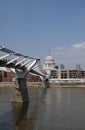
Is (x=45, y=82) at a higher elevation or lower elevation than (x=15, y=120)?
higher

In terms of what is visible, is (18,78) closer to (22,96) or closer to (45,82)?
(22,96)

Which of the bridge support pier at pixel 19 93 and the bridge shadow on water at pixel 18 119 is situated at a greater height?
the bridge support pier at pixel 19 93

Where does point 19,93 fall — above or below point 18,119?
above

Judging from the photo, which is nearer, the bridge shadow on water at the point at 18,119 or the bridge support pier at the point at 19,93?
the bridge shadow on water at the point at 18,119

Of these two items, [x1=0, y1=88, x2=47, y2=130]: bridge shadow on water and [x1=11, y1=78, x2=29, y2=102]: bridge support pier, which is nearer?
[x1=0, y1=88, x2=47, y2=130]: bridge shadow on water

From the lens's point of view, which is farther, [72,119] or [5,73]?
[5,73]

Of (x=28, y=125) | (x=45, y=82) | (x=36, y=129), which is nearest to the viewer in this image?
(x=36, y=129)

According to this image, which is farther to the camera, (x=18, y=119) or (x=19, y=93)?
(x=19, y=93)

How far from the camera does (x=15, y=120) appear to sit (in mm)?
43094

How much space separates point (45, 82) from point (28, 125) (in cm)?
12598

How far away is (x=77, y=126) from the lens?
38.2m

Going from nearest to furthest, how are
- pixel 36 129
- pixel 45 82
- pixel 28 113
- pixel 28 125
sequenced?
1. pixel 36 129
2. pixel 28 125
3. pixel 28 113
4. pixel 45 82

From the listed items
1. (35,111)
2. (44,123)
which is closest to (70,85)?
(35,111)

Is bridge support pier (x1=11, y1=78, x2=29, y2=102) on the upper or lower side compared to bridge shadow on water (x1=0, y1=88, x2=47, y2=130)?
upper
